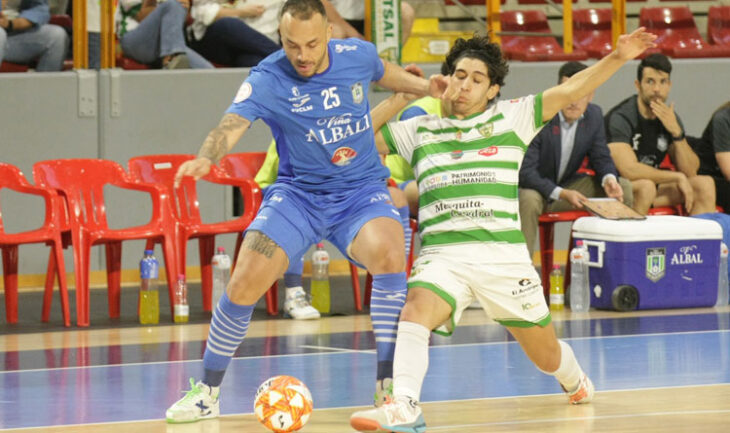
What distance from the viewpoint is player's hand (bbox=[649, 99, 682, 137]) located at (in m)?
9.96

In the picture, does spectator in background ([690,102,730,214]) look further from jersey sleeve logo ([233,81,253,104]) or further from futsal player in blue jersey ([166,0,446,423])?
jersey sleeve logo ([233,81,253,104])

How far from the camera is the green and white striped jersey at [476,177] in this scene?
543 cm

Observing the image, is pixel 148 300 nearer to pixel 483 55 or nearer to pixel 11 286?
pixel 11 286

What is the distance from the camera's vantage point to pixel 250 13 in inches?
449

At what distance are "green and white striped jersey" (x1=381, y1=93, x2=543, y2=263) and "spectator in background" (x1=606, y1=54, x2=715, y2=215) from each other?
14.9ft

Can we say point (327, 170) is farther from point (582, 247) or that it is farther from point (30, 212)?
point (30, 212)

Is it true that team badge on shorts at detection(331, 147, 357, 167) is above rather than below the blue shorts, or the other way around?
above

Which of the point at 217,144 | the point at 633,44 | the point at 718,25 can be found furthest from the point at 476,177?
the point at 718,25

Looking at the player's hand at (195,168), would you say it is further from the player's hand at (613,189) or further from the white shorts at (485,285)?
the player's hand at (613,189)

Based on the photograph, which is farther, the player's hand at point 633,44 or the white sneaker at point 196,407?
the white sneaker at point 196,407

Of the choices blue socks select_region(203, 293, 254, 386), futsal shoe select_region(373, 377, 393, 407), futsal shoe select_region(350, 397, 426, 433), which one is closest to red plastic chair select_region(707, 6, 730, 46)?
futsal shoe select_region(373, 377, 393, 407)

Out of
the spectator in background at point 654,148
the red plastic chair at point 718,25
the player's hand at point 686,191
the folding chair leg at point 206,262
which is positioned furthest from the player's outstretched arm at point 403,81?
the red plastic chair at point 718,25

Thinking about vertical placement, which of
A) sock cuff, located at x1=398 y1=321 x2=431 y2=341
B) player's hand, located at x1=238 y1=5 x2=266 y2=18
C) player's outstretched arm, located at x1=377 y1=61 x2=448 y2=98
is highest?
player's hand, located at x1=238 y1=5 x2=266 y2=18

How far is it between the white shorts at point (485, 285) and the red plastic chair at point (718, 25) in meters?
9.07
